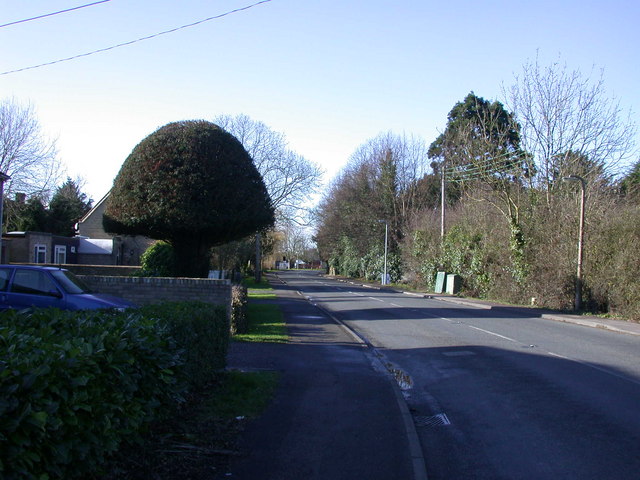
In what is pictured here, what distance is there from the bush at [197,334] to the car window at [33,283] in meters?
4.39

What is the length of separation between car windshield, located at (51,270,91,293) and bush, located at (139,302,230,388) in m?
4.25

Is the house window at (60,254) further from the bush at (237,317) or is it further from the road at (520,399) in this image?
the road at (520,399)

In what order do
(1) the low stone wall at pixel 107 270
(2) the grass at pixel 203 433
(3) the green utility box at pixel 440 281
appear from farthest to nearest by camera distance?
(3) the green utility box at pixel 440 281 < (1) the low stone wall at pixel 107 270 < (2) the grass at pixel 203 433

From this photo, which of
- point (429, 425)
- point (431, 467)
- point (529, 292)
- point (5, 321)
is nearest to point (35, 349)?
point (5, 321)

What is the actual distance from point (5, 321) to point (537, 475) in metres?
5.08

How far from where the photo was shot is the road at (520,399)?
577cm

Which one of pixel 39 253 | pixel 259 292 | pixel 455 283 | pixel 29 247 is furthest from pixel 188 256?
pixel 455 283

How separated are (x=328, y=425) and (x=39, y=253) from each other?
30131 mm

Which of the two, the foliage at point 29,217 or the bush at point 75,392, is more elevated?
the foliage at point 29,217

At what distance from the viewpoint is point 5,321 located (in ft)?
17.2

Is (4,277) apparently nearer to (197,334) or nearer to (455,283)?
(197,334)

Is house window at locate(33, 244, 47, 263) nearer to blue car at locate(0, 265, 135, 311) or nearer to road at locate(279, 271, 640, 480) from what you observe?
blue car at locate(0, 265, 135, 311)

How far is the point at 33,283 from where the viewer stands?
37.9 feet

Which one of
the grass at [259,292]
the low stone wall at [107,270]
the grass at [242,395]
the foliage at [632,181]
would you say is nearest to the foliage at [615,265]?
the foliage at [632,181]
